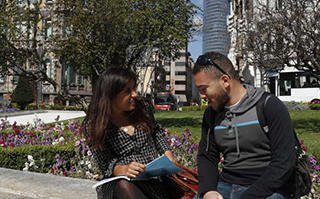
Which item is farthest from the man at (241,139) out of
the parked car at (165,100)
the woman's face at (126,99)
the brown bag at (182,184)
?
the parked car at (165,100)

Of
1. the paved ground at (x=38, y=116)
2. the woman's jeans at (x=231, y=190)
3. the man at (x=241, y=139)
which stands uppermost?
the man at (x=241, y=139)

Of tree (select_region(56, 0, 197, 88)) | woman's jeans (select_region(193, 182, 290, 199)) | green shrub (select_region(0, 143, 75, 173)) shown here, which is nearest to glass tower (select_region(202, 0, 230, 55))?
tree (select_region(56, 0, 197, 88))

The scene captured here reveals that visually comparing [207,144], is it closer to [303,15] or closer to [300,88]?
[303,15]

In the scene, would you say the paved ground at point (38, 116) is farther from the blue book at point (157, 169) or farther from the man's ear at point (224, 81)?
the man's ear at point (224, 81)

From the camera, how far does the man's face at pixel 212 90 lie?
212 cm

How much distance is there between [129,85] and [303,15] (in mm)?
9297

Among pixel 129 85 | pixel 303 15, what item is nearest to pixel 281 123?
pixel 129 85

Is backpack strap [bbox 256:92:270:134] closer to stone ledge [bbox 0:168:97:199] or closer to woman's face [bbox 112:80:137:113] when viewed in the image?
woman's face [bbox 112:80:137:113]

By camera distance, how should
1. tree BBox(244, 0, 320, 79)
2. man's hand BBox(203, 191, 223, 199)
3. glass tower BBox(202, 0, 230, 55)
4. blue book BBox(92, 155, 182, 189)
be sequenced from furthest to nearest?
glass tower BBox(202, 0, 230, 55), tree BBox(244, 0, 320, 79), blue book BBox(92, 155, 182, 189), man's hand BBox(203, 191, 223, 199)

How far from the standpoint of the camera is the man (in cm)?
190

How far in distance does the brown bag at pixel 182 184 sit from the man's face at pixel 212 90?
0.70m

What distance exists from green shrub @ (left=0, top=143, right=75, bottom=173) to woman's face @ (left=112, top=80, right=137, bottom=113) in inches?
111

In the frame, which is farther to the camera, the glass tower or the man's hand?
the glass tower

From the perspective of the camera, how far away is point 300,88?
1104 inches
